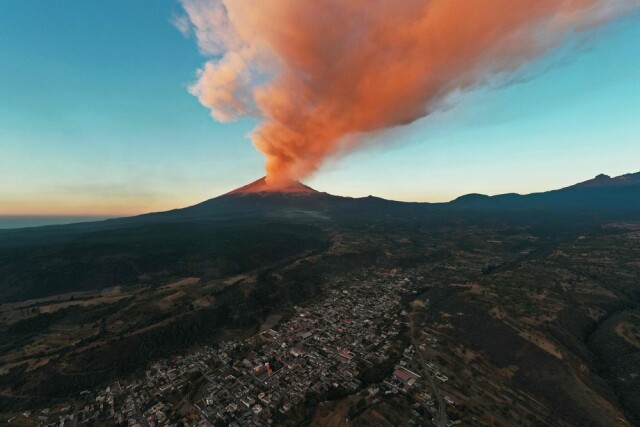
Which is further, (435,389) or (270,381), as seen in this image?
(270,381)

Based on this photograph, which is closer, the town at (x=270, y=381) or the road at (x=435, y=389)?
the road at (x=435, y=389)

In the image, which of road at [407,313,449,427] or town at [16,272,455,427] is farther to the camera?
town at [16,272,455,427]

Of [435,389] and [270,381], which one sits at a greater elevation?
[270,381]

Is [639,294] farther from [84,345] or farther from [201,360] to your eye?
[84,345]

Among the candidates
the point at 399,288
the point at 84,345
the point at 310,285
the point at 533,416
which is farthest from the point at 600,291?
the point at 84,345

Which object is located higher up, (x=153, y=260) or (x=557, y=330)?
(x=153, y=260)

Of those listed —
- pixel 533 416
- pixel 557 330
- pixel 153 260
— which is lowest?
pixel 533 416

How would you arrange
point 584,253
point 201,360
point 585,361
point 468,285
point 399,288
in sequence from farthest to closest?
1. point 584,253
2. point 399,288
3. point 468,285
4. point 201,360
5. point 585,361

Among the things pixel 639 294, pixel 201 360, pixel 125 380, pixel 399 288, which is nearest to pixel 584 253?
pixel 639 294

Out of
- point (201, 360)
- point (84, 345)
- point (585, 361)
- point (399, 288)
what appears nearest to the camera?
point (585, 361)

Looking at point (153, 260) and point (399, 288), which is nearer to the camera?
point (399, 288)
